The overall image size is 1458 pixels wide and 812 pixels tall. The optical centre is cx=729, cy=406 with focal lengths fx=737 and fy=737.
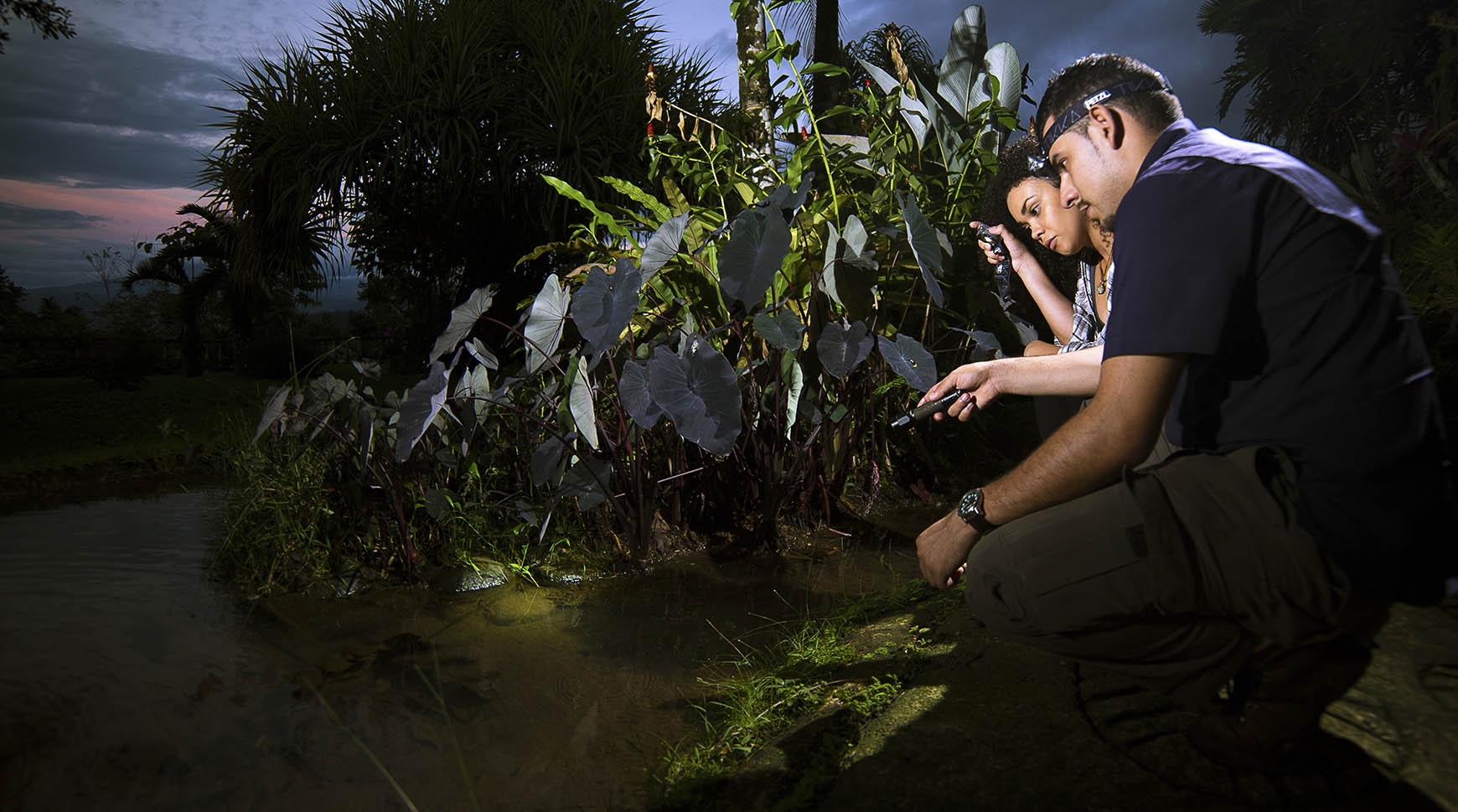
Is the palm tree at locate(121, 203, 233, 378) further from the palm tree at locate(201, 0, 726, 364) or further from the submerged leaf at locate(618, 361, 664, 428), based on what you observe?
the submerged leaf at locate(618, 361, 664, 428)

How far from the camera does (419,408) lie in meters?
1.66

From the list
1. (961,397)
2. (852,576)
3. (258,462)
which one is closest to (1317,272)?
(961,397)

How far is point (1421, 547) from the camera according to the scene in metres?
0.83

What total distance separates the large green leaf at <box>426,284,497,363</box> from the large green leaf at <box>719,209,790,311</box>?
2.28ft

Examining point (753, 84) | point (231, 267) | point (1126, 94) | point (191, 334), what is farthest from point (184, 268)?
point (1126, 94)

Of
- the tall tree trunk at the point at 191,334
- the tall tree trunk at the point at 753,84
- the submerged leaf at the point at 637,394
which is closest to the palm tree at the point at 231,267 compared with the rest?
the tall tree trunk at the point at 191,334

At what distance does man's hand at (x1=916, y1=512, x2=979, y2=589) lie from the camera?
1.08 metres

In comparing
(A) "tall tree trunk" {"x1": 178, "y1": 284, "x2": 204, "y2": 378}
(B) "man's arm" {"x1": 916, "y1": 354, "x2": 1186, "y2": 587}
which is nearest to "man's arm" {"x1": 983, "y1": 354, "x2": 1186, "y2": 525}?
(B) "man's arm" {"x1": 916, "y1": 354, "x2": 1186, "y2": 587}

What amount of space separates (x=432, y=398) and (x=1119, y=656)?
4.53 feet

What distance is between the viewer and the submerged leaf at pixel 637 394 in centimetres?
153

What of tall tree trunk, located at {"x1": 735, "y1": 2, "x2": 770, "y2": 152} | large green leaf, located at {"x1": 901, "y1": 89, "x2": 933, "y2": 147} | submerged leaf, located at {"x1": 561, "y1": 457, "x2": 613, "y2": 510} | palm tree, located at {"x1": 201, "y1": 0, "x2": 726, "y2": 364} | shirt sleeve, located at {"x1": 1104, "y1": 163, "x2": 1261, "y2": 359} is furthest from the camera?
palm tree, located at {"x1": 201, "y1": 0, "x2": 726, "y2": 364}

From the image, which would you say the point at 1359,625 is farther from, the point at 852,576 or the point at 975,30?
the point at 975,30

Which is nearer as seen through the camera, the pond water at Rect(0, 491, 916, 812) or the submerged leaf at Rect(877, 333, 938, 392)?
the pond water at Rect(0, 491, 916, 812)

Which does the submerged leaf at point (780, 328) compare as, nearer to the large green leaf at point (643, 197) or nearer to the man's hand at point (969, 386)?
the man's hand at point (969, 386)
